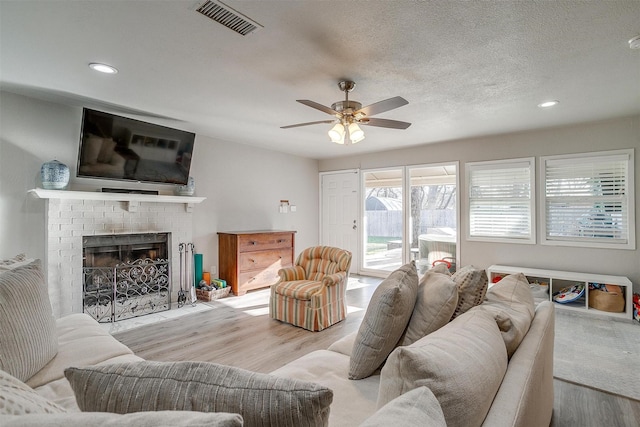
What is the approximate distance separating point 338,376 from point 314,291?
1.89m

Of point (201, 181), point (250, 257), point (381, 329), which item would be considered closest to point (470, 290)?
point (381, 329)

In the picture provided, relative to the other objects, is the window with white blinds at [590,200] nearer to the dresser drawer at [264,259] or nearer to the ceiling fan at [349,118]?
the ceiling fan at [349,118]

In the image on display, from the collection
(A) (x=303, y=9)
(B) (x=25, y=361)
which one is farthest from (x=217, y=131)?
(B) (x=25, y=361)

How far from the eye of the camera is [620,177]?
4.03 m

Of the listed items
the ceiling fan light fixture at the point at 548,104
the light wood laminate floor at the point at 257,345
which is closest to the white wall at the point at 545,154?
the ceiling fan light fixture at the point at 548,104

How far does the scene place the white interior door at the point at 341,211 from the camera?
253 inches

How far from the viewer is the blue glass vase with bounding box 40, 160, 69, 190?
3301mm

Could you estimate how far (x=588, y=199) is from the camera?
4211 mm

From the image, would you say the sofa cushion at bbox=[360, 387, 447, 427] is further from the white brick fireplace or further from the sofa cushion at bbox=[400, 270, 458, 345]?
the white brick fireplace

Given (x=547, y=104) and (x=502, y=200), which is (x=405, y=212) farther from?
(x=547, y=104)

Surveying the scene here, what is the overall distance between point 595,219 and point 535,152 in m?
1.15

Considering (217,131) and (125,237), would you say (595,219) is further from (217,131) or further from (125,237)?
(125,237)

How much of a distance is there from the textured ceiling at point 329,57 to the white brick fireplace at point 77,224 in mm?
1045

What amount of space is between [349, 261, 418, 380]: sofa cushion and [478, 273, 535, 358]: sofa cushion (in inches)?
15.3
